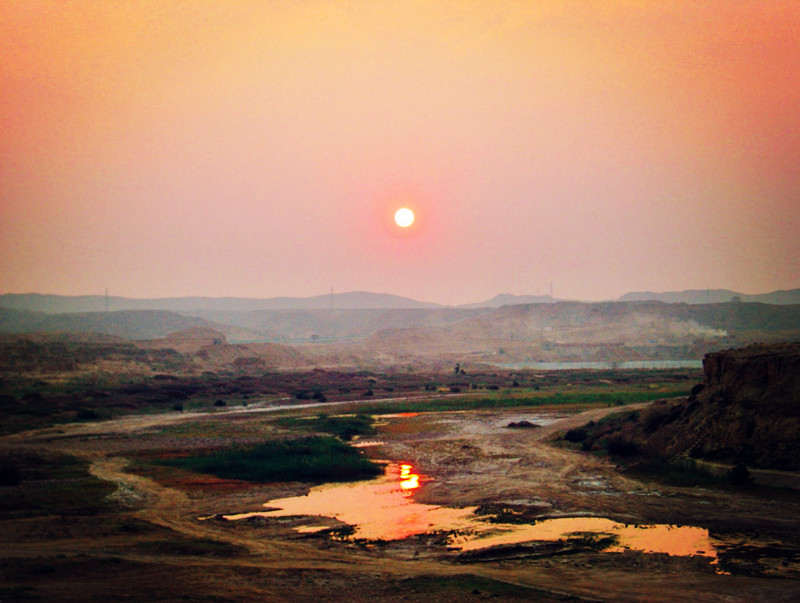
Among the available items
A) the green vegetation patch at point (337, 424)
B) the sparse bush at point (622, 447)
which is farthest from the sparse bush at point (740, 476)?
the green vegetation patch at point (337, 424)

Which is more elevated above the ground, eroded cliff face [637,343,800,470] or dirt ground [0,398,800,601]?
eroded cliff face [637,343,800,470]

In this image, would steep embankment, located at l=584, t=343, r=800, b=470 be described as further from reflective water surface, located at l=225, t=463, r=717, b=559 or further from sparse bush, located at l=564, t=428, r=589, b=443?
reflective water surface, located at l=225, t=463, r=717, b=559

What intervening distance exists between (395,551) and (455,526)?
3164mm

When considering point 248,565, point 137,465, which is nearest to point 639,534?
point 248,565

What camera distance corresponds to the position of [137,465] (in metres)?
34.4

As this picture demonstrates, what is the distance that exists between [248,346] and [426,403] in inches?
2930

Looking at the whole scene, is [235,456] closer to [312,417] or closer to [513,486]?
[513,486]

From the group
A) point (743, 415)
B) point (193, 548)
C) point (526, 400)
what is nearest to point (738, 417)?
point (743, 415)

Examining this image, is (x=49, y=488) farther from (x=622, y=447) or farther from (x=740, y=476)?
(x=740, y=476)

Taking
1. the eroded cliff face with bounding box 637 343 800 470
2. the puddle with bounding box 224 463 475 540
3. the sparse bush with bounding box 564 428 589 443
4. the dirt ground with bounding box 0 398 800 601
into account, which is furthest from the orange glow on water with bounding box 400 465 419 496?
the sparse bush with bounding box 564 428 589 443

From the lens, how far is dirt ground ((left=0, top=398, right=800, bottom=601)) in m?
15.7

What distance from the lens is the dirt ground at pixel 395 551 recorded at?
15.7 meters

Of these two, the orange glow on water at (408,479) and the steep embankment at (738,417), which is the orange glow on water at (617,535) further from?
the steep embankment at (738,417)

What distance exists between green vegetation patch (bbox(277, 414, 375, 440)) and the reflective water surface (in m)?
17.9
